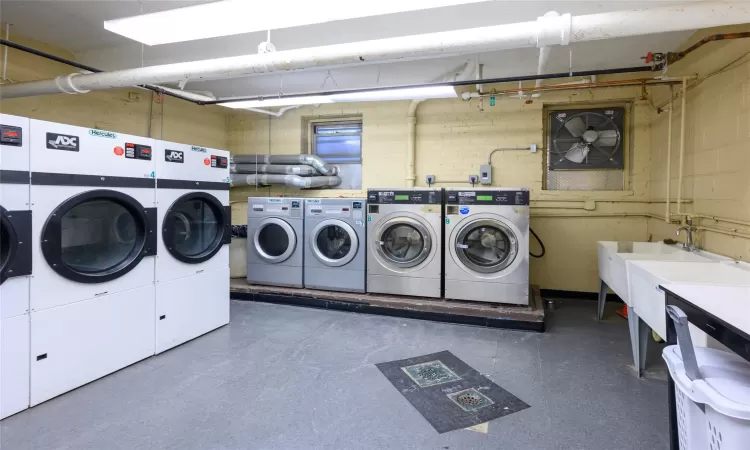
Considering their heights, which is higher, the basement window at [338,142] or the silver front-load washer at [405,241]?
Answer: the basement window at [338,142]

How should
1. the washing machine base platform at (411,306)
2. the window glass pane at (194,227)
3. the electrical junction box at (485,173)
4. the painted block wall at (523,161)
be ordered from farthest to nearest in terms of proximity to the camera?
the electrical junction box at (485,173)
the painted block wall at (523,161)
the washing machine base platform at (411,306)
the window glass pane at (194,227)

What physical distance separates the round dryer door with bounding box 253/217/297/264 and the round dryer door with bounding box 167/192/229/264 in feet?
3.49

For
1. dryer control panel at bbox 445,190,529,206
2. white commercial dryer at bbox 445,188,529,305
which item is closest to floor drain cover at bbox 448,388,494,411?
white commercial dryer at bbox 445,188,529,305

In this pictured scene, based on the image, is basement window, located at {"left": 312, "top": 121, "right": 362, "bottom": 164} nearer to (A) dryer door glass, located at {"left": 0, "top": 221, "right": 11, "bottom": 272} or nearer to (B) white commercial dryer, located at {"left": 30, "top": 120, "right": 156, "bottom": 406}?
(B) white commercial dryer, located at {"left": 30, "top": 120, "right": 156, "bottom": 406}

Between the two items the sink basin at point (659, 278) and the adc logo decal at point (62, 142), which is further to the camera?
the adc logo decal at point (62, 142)

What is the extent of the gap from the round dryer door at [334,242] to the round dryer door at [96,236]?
1903 mm

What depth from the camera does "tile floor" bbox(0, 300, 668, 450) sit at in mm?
1894

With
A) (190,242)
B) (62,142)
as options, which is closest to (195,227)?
(190,242)

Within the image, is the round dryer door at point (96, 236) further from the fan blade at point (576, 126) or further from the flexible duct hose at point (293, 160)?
the fan blade at point (576, 126)

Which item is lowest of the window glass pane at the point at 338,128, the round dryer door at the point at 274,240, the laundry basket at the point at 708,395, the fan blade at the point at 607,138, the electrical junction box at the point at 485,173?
the laundry basket at the point at 708,395

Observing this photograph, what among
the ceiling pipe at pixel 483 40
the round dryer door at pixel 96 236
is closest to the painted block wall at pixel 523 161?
the ceiling pipe at pixel 483 40

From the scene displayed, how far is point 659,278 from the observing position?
6.26 ft

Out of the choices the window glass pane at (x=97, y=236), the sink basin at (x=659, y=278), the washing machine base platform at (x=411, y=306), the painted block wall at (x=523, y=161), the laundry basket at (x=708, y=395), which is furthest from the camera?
the painted block wall at (x=523, y=161)

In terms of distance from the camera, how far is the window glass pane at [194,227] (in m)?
3.26
